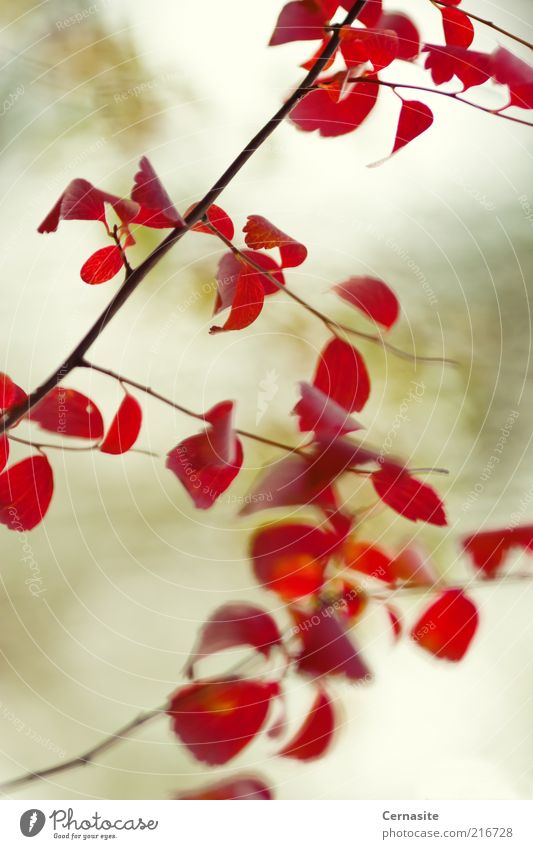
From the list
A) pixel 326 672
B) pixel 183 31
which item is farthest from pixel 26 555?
pixel 183 31

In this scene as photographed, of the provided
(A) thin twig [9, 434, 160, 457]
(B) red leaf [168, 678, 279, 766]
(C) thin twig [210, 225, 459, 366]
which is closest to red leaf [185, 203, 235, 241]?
(C) thin twig [210, 225, 459, 366]

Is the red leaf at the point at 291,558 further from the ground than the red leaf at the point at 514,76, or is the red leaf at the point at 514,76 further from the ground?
the red leaf at the point at 514,76

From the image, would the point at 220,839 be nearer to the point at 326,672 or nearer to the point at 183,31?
the point at 326,672

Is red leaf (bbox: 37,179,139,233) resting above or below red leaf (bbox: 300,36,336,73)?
below

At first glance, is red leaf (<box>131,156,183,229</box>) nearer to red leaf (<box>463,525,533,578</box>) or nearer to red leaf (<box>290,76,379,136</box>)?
red leaf (<box>290,76,379,136</box>)

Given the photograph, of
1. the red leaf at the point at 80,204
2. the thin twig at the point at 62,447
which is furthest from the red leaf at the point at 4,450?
the red leaf at the point at 80,204

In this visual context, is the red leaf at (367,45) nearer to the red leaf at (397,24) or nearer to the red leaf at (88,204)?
the red leaf at (397,24)
